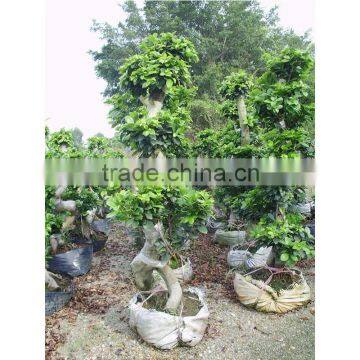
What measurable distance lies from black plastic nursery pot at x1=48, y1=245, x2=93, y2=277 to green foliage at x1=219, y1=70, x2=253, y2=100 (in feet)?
7.29

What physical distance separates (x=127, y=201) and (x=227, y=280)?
164 centimetres

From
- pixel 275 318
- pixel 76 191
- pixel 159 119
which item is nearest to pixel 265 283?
pixel 275 318

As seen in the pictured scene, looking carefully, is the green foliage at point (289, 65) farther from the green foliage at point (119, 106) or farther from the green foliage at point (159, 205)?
the green foliage at point (159, 205)

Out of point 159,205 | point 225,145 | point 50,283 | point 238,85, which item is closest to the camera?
point 159,205

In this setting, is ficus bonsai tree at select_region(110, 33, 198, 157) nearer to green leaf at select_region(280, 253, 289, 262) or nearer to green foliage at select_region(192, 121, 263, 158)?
green foliage at select_region(192, 121, 263, 158)

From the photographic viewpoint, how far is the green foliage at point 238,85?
3408 mm

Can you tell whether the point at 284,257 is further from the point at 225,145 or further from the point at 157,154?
the point at 225,145

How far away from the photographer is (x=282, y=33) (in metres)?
5.45

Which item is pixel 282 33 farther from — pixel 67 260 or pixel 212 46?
pixel 67 260

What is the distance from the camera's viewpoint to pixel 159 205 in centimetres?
205

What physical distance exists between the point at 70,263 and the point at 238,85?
2448 mm

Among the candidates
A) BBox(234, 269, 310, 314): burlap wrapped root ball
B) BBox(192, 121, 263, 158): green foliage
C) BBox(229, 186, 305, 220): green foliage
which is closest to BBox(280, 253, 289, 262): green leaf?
BBox(234, 269, 310, 314): burlap wrapped root ball

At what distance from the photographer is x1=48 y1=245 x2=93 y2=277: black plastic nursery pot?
3.06 metres

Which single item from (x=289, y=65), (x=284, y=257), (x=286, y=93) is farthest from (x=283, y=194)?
(x=289, y=65)
